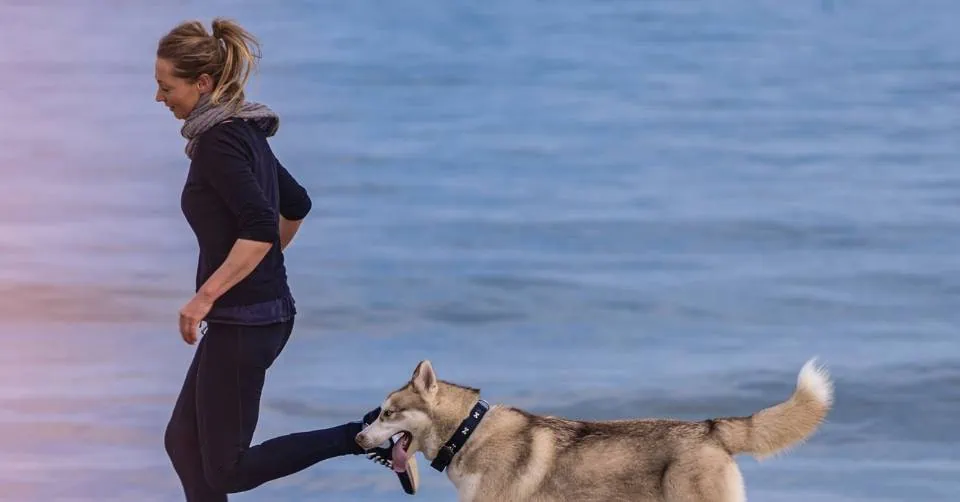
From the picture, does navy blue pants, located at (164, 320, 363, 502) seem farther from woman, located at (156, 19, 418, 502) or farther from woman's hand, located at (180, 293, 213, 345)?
woman's hand, located at (180, 293, 213, 345)

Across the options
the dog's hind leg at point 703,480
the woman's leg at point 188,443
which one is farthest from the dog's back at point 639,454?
the woman's leg at point 188,443

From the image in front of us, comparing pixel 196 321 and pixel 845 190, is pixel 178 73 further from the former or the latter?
pixel 845 190

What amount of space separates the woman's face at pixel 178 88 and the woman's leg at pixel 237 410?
0.52m

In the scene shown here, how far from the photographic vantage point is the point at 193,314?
386 centimetres

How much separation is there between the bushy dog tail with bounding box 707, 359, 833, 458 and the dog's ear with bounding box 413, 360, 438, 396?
0.72 metres

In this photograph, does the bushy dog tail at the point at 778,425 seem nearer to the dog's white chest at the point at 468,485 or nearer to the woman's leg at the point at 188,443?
the dog's white chest at the point at 468,485

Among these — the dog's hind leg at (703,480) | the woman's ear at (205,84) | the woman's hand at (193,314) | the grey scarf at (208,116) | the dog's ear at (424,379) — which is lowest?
the dog's hind leg at (703,480)

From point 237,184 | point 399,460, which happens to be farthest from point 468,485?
point 237,184

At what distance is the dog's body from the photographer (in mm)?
4148

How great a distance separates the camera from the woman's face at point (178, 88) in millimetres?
3953

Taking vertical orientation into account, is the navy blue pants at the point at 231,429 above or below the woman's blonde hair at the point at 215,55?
below

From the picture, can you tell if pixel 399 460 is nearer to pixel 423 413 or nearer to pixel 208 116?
pixel 423 413

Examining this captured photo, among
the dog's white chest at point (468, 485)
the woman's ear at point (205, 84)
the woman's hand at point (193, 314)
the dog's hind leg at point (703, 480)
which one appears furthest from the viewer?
the dog's white chest at point (468, 485)

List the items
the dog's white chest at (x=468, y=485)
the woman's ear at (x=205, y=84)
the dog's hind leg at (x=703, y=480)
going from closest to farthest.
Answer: the woman's ear at (x=205, y=84)
the dog's hind leg at (x=703, y=480)
the dog's white chest at (x=468, y=485)
